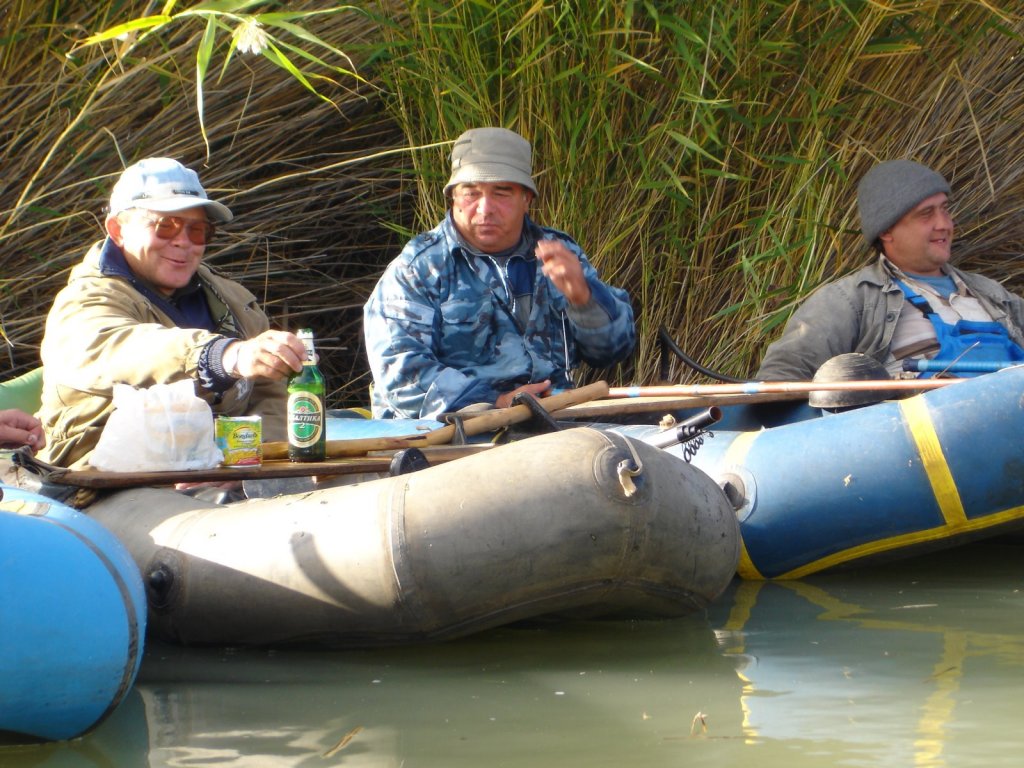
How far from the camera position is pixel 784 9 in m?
5.59

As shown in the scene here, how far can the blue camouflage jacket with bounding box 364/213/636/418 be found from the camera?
476 centimetres

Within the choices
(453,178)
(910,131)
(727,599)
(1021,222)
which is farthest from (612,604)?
(1021,222)

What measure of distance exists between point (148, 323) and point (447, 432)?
790 mm

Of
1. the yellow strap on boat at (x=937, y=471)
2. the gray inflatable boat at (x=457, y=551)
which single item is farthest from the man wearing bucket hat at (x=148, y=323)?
the yellow strap on boat at (x=937, y=471)

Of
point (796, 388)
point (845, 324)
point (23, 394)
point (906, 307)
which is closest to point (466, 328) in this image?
point (796, 388)

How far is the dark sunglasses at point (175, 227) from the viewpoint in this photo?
3977mm

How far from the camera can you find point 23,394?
15.0 ft

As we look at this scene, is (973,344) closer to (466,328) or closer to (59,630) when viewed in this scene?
(466,328)

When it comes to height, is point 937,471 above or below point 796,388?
below

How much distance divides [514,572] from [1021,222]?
379 cm

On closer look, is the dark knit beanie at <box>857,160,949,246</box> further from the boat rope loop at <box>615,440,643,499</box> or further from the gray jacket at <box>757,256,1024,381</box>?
the boat rope loop at <box>615,440,643,499</box>

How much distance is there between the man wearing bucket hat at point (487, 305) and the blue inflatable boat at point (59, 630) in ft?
6.79

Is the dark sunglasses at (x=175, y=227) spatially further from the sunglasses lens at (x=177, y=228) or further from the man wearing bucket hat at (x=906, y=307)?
the man wearing bucket hat at (x=906, y=307)

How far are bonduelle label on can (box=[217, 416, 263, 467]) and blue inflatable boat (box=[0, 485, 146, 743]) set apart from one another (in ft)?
2.76
